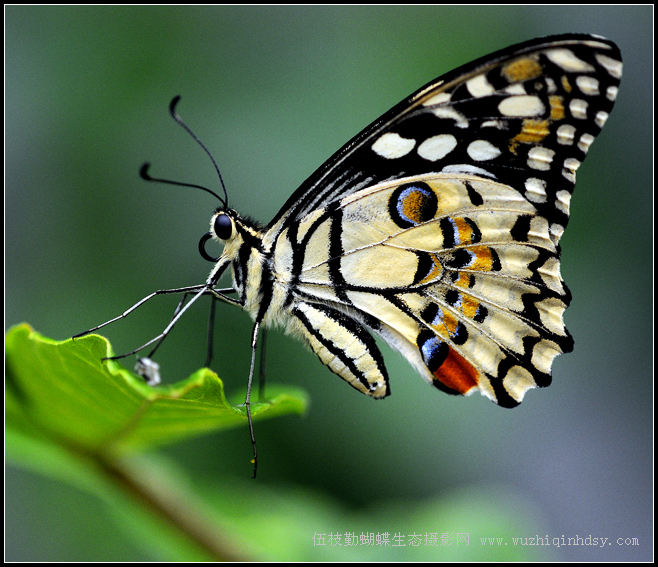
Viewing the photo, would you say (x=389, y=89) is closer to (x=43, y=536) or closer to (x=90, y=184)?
(x=90, y=184)

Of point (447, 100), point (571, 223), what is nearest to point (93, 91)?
point (447, 100)

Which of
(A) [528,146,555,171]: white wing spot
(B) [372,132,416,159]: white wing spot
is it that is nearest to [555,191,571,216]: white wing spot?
(A) [528,146,555,171]: white wing spot

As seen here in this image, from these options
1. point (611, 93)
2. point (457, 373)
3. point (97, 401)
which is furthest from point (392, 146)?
point (97, 401)

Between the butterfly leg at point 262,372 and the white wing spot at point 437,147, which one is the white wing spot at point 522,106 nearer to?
Result: the white wing spot at point 437,147

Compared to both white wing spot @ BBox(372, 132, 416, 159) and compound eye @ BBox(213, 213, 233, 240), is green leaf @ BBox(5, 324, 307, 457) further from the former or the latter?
white wing spot @ BBox(372, 132, 416, 159)

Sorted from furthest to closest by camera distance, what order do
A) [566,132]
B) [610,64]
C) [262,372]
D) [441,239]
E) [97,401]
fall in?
1. [262,372]
2. [441,239]
3. [566,132]
4. [610,64]
5. [97,401]

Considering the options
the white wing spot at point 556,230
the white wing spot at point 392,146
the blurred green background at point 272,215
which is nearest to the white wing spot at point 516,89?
the white wing spot at point 392,146

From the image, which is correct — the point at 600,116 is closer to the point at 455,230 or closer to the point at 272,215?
the point at 455,230
